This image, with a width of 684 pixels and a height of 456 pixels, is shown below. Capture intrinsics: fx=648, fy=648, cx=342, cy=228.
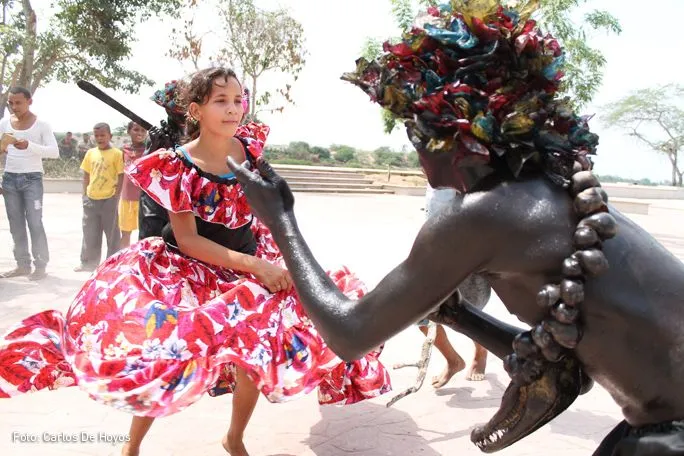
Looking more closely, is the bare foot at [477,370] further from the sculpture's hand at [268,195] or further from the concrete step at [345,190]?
the concrete step at [345,190]

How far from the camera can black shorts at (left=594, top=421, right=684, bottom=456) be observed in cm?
125

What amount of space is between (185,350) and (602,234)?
1.72 m

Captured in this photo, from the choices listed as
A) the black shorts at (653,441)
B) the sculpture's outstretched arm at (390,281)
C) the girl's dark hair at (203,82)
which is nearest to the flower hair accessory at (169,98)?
the girl's dark hair at (203,82)

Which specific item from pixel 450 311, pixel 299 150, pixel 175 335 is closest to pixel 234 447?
pixel 175 335

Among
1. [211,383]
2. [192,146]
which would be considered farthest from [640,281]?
[192,146]

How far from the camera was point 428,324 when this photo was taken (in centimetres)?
388

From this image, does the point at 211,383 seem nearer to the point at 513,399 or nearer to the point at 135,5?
the point at 513,399

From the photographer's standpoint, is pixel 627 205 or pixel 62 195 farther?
pixel 627 205

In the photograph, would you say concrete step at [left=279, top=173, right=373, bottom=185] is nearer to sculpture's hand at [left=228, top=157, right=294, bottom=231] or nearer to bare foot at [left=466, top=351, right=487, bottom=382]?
bare foot at [left=466, top=351, right=487, bottom=382]

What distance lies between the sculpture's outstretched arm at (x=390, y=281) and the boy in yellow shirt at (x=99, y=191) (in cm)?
611

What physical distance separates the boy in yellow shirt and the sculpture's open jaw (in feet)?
21.9

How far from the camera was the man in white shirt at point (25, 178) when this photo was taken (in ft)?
22.2

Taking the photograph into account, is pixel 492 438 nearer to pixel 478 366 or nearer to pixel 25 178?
pixel 478 366

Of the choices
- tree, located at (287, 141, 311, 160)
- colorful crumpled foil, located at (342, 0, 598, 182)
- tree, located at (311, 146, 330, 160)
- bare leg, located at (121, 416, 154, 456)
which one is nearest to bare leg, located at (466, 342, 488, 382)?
bare leg, located at (121, 416, 154, 456)
